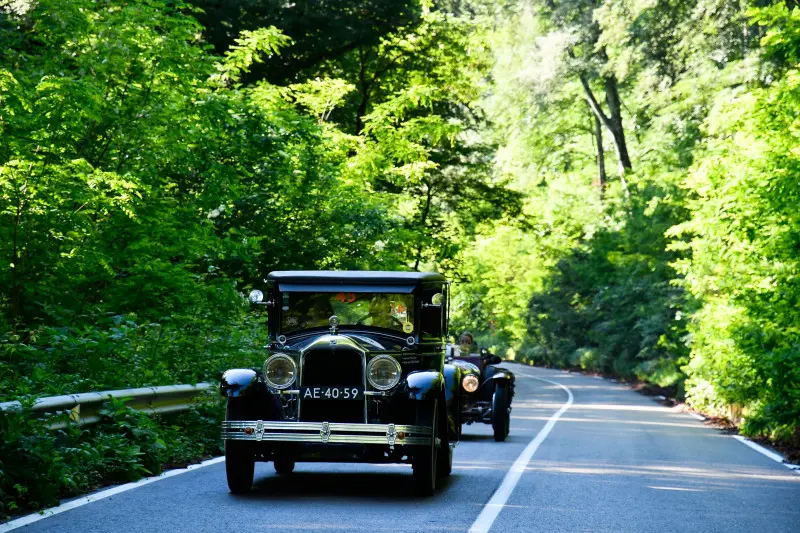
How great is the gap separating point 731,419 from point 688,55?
12.1 m

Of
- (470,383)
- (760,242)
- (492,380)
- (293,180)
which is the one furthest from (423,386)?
(293,180)

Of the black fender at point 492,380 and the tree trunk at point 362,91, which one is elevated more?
the tree trunk at point 362,91

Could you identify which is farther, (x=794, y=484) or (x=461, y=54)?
(x=461, y=54)

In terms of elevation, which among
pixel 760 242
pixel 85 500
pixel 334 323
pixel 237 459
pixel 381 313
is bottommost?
pixel 85 500

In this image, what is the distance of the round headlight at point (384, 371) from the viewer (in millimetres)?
10430

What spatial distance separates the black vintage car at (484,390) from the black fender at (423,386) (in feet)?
22.3

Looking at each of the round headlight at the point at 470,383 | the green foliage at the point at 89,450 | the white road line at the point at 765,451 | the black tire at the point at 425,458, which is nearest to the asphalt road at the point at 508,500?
the black tire at the point at 425,458

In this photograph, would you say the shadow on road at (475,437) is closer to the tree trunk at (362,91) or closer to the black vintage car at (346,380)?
the black vintage car at (346,380)

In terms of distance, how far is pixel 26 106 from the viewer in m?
14.6

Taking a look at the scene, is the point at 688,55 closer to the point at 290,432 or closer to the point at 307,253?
the point at 307,253

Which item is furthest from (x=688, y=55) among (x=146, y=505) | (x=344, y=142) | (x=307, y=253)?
(x=146, y=505)

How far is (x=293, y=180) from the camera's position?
23078 mm

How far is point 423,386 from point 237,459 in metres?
1.75

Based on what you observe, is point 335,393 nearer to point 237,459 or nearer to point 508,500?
point 237,459
